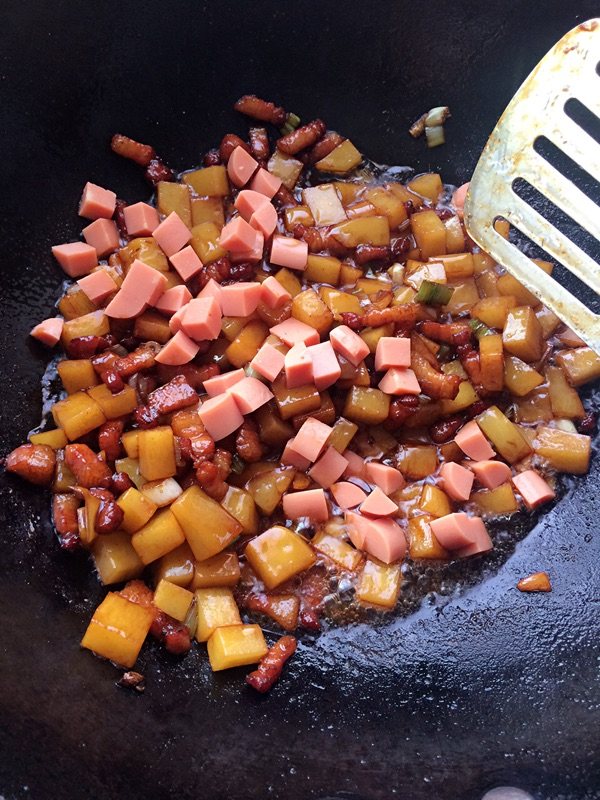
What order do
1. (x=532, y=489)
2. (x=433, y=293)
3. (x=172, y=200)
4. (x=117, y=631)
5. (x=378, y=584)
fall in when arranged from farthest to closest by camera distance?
(x=172, y=200), (x=433, y=293), (x=532, y=489), (x=378, y=584), (x=117, y=631)

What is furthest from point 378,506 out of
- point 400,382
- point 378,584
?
point 400,382

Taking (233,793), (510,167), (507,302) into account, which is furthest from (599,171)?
(233,793)

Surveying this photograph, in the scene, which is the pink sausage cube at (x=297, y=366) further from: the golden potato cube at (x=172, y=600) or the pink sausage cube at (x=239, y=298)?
the golden potato cube at (x=172, y=600)

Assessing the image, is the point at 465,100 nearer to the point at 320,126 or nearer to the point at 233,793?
the point at 320,126

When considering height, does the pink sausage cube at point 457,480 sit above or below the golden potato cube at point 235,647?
above

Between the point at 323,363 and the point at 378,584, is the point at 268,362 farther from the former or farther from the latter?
the point at 378,584

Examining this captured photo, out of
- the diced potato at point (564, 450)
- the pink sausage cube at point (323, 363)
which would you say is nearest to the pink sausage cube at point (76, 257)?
the pink sausage cube at point (323, 363)
